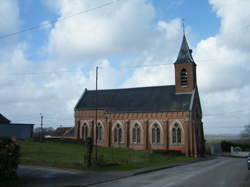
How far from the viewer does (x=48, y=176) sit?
55.6ft

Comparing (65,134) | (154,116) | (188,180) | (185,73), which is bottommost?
(188,180)

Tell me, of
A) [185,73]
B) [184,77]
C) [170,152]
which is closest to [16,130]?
[170,152]

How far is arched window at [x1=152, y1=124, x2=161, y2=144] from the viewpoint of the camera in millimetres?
47781

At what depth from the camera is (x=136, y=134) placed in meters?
49.6

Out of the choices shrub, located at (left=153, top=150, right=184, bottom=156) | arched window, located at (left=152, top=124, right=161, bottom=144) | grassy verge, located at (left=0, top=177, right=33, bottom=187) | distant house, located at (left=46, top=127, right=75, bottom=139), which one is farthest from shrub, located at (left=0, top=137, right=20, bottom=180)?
distant house, located at (left=46, top=127, right=75, bottom=139)

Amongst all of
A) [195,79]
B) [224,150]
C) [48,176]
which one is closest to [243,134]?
[224,150]

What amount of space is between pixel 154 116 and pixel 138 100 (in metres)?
5.17

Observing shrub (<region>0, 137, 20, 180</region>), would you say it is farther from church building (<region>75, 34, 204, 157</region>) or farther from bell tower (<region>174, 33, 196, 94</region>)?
bell tower (<region>174, 33, 196, 94</region>)

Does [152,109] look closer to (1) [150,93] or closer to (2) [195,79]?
(1) [150,93]

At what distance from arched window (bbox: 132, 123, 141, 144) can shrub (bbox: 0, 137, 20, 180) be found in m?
36.1

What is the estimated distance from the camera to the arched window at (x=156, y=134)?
47781mm

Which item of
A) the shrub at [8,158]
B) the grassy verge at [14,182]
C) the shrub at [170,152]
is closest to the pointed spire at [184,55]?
the shrub at [170,152]

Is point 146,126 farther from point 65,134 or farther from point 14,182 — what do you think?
point 14,182

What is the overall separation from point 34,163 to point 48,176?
5568 millimetres
